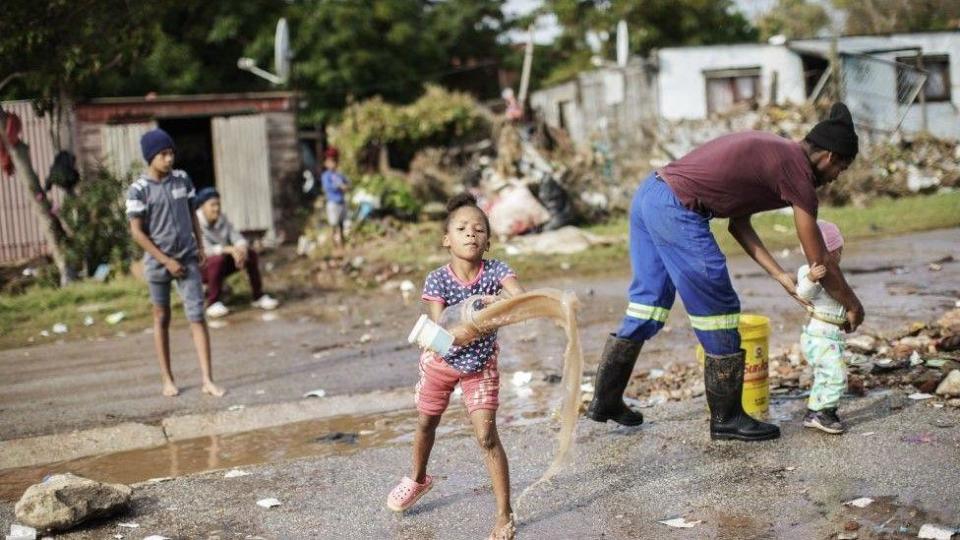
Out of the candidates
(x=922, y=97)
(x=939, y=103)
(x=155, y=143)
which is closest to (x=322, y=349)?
(x=155, y=143)

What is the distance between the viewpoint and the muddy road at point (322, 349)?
7.13 meters

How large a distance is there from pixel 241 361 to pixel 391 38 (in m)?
21.8

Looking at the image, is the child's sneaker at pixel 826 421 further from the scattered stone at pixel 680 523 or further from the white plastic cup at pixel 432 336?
the white plastic cup at pixel 432 336

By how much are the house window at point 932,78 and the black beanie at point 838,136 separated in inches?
817

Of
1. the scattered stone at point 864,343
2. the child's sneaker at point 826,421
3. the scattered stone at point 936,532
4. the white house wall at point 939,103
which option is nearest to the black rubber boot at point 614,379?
the child's sneaker at point 826,421

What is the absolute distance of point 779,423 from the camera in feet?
17.3

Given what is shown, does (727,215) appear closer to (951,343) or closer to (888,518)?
(888,518)

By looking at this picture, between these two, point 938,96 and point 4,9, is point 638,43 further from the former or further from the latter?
point 4,9

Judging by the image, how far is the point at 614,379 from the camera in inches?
204

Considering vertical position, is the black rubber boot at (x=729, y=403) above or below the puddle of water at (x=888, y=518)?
above

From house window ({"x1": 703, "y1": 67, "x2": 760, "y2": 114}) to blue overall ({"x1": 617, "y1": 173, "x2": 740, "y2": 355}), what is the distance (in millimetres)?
20281

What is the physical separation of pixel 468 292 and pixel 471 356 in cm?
26

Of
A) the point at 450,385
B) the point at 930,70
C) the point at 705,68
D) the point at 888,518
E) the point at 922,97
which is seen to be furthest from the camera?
A: the point at 705,68

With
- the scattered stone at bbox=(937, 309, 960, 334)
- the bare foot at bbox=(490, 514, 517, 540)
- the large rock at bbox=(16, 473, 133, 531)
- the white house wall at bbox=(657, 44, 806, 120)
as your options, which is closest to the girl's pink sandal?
the bare foot at bbox=(490, 514, 517, 540)
